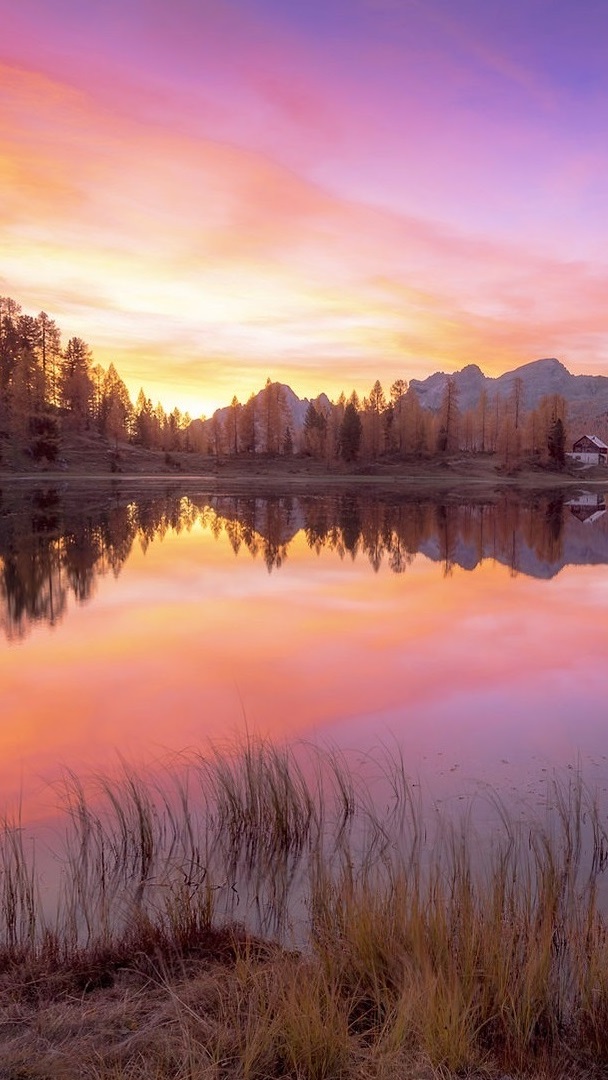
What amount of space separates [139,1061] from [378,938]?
6.35 ft

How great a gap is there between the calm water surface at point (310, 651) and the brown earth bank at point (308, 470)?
231 feet

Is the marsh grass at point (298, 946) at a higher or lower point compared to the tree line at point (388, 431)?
lower

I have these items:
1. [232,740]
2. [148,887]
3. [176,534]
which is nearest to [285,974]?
[148,887]

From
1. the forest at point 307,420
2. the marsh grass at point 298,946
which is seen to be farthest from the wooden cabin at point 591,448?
the marsh grass at point 298,946

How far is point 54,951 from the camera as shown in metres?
5.54

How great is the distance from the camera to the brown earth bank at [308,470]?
355 feet

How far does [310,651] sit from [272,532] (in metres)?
26.7

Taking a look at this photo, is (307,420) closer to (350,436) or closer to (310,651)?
(350,436)

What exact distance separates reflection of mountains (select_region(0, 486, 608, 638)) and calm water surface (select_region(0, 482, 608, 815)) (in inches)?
9.1

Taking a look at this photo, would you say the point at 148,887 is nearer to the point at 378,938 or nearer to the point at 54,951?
the point at 54,951

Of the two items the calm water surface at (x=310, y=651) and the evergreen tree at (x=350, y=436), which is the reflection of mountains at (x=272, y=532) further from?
the evergreen tree at (x=350, y=436)

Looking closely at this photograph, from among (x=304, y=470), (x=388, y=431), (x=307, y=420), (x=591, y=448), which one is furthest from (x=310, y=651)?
(x=591, y=448)

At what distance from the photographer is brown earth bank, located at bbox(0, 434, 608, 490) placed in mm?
108312

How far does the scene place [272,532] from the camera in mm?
43656
